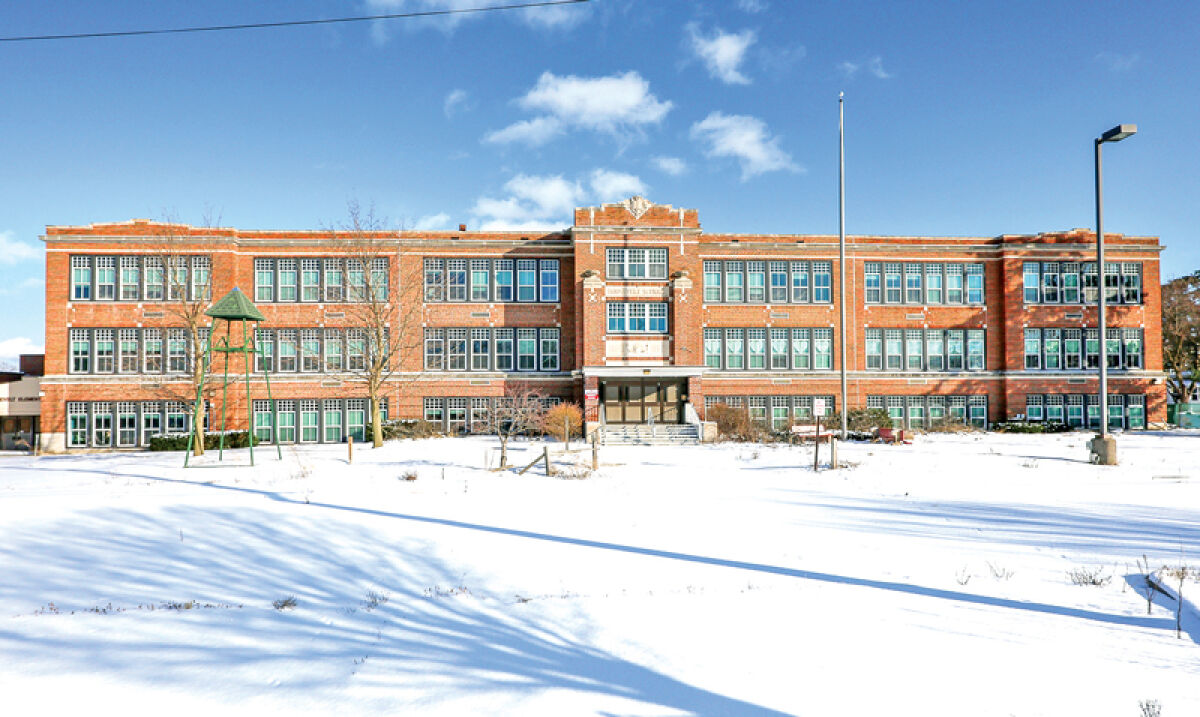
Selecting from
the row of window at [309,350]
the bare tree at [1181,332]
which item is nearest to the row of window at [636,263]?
the row of window at [309,350]

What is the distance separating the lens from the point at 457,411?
115ft

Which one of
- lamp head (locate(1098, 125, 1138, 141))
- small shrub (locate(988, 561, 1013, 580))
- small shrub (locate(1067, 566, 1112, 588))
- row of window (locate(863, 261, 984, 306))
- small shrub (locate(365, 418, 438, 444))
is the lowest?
small shrub (locate(365, 418, 438, 444))

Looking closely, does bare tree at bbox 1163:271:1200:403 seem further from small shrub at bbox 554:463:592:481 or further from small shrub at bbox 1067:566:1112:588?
small shrub at bbox 1067:566:1112:588

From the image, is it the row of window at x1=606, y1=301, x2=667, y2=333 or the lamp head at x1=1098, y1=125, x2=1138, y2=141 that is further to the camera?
the row of window at x1=606, y1=301, x2=667, y2=333

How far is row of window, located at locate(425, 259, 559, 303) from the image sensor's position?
116 feet

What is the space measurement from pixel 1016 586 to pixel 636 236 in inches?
1146

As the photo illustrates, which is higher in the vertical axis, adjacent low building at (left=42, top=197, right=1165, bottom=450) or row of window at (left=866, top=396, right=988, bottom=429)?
adjacent low building at (left=42, top=197, right=1165, bottom=450)

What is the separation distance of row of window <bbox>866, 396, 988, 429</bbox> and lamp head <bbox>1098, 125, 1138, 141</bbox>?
67.7 ft

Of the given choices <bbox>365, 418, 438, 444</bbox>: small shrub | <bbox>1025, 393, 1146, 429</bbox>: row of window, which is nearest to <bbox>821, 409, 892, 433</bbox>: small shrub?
<bbox>1025, 393, 1146, 429</bbox>: row of window

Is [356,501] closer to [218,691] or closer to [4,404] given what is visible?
[218,691]

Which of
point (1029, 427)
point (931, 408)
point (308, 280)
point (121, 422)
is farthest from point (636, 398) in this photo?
point (121, 422)

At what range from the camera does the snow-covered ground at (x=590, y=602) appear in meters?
4.65

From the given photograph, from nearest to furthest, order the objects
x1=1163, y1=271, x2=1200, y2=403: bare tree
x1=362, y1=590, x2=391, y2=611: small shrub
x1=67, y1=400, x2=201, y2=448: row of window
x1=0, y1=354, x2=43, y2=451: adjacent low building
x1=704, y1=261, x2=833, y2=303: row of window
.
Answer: x1=362, y1=590, x2=391, y2=611: small shrub
x1=67, y1=400, x2=201, y2=448: row of window
x1=704, y1=261, x2=833, y2=303: row of window
x1=0, y1=354, x2=43, y2=451: adjacent low building
x1=1163, y1=271, x2=1200, y2=403: bare tree

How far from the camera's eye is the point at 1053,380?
36.4m
